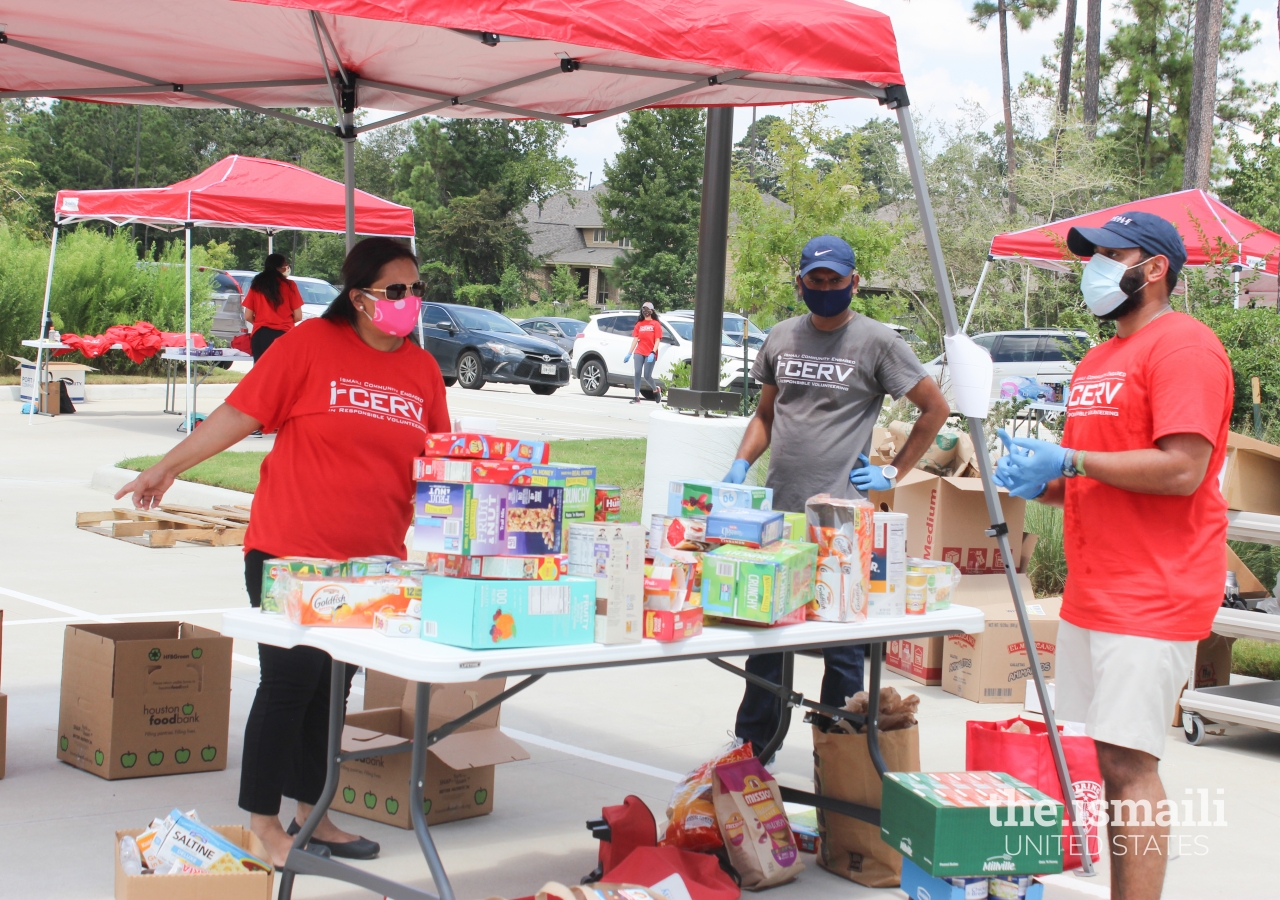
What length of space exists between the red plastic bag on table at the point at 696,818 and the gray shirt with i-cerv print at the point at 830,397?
1.10 m

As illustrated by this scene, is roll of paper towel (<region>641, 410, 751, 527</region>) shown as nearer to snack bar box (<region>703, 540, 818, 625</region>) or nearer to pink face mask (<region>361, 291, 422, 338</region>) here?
pink face mask (<region>361, 291, 422, 338</region>)

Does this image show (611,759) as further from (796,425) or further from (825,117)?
(825,117)

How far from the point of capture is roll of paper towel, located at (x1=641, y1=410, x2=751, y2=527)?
785 cm

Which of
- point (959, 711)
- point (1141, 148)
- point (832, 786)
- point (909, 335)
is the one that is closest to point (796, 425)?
point (832, 786)

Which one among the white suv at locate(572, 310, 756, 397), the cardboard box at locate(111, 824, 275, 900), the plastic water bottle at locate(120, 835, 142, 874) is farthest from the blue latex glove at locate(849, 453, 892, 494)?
the white suv at locate(572, 310, 756, 397)

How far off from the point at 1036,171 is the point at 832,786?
2834cm

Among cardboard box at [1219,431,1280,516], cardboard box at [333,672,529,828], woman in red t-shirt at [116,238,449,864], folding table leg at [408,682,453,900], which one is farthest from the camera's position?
cardboard box at [1219,431,1280,516]

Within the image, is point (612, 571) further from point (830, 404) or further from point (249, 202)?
point (249, 202)

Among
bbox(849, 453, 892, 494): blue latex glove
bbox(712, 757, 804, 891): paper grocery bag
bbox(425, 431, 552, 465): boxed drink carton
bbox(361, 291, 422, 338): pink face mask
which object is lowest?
bbox(712, 757, 804, 891): paper grocery bag

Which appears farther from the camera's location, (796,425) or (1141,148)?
(1141,148)

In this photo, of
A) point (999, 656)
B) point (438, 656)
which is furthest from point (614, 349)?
point (438, 656)

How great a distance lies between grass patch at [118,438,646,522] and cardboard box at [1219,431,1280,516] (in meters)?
5.20

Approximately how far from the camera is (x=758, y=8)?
142 inches

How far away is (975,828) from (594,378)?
21.3 meters
